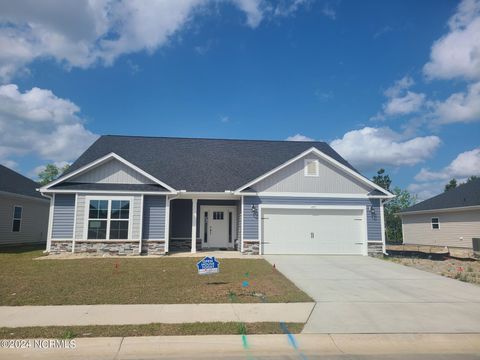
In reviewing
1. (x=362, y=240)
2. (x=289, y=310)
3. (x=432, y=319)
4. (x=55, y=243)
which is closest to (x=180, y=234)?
(x=55, y=243)

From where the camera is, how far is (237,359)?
15.3 ft

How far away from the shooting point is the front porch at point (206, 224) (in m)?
17.8

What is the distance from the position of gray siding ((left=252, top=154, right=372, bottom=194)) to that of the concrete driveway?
4.53 metres

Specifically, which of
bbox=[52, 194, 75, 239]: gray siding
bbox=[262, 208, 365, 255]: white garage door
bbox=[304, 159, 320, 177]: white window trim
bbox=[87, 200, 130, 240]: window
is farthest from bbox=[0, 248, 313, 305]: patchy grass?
bbox=[304, 159, 320, 177]: white window trim

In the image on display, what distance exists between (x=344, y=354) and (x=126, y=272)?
7.77 m

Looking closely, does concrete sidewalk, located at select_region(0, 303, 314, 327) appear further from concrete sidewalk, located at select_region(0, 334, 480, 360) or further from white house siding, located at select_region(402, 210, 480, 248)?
white house siding, located at select_region(402, 210, 480, 248)

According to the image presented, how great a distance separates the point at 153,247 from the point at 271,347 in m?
11.4

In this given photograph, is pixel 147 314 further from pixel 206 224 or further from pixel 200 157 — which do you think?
pixel 200 157

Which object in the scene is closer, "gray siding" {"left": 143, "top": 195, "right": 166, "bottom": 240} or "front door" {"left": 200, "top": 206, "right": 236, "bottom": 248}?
"gray siding" {"left": 143, "top": 195, "right": 166, "bottom": 240}

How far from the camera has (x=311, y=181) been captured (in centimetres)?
1670

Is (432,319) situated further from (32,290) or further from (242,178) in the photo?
(242,178)

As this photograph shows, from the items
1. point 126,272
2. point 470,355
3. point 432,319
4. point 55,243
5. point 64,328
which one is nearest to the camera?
point 470,355

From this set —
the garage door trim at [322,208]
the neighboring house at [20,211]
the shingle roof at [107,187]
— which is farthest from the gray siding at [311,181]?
the neighboring house at [20,211]

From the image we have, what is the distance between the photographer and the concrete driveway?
19.6ft
